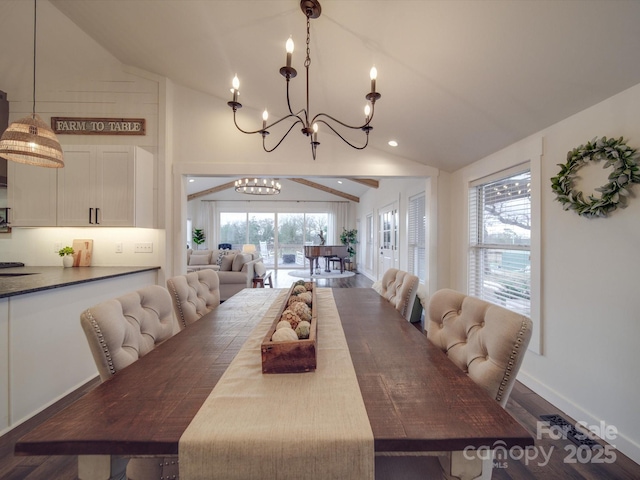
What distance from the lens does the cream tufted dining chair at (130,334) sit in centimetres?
93

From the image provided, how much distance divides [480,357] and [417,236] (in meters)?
3.89

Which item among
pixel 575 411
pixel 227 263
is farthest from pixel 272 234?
pixel 575 411

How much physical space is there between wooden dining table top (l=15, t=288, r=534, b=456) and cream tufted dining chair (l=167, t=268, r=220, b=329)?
0.52 meters

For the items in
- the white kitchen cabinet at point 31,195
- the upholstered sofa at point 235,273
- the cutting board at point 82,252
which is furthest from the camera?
the upholstered sofa at point 235,273

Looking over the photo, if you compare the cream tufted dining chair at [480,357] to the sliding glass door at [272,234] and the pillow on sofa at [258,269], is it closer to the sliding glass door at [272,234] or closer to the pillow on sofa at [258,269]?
the pillow on sofa at [258,269]

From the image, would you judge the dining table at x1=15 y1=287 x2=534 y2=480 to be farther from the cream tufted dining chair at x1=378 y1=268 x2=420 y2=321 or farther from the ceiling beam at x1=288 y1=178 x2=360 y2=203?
the ceiling beam at x1=288 y1=178 x2=360 y2=203

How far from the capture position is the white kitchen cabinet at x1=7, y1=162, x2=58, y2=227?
282 cm

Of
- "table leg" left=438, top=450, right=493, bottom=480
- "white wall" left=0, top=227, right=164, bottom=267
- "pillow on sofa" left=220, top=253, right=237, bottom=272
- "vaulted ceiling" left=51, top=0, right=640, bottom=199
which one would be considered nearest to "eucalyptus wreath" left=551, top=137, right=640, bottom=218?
→ "vaulted ceiling" left=51, top=0, right=640, bottom=199

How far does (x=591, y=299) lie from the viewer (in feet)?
6.05

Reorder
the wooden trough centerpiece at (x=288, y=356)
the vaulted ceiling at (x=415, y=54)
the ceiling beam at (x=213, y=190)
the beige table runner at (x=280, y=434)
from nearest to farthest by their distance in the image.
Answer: the beige table runner at (x=280, y=434)
the wooden trough centerpiece at (x=288, y=356)
the vaulted ceiling at (x=415, y=54)
the ceiling beam at (x=213, y=190)

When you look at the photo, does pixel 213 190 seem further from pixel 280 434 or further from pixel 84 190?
pixel 280 434

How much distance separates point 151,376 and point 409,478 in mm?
877

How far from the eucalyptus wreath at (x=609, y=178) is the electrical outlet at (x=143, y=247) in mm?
3829

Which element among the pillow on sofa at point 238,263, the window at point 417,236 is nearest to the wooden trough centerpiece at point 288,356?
the window at point 417,236
